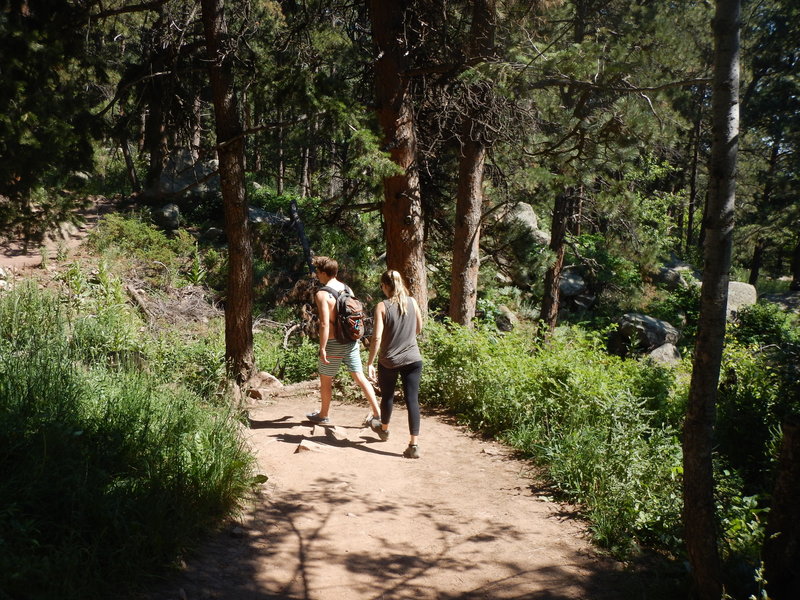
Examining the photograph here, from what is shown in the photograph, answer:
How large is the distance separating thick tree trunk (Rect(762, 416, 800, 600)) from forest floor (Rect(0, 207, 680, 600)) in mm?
665

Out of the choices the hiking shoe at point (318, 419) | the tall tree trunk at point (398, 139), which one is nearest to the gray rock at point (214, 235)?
the tall tree trunk at point (398, 139)

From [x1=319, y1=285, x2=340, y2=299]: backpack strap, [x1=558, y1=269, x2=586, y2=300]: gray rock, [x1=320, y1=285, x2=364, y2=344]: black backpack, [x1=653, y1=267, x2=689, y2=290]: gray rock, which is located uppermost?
[x1=653, y1=267, x2=689, y2=290]: gray rock

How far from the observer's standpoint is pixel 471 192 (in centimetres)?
1073

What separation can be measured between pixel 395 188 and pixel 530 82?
2.67 m

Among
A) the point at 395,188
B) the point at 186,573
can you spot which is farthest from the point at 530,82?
the point at 186,573

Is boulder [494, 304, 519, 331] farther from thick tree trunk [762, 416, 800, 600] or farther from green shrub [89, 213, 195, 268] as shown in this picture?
thick tree trunk [762, 416, 800, 600]

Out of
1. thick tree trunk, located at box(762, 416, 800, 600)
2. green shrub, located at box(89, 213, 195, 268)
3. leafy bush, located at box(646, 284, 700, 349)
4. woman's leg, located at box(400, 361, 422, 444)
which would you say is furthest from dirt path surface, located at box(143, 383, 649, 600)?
leafy bush, located at box(646, 284, 700, 349)

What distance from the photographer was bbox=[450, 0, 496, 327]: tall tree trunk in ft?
33.2

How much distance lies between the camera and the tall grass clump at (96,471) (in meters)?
3.25

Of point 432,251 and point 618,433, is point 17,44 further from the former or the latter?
point 432,251

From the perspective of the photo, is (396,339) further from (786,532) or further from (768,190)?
(768,190)

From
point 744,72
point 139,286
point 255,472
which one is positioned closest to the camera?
point 255,472

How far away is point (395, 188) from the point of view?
29.8 ft

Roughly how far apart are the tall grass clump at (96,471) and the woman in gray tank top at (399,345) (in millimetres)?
1833
